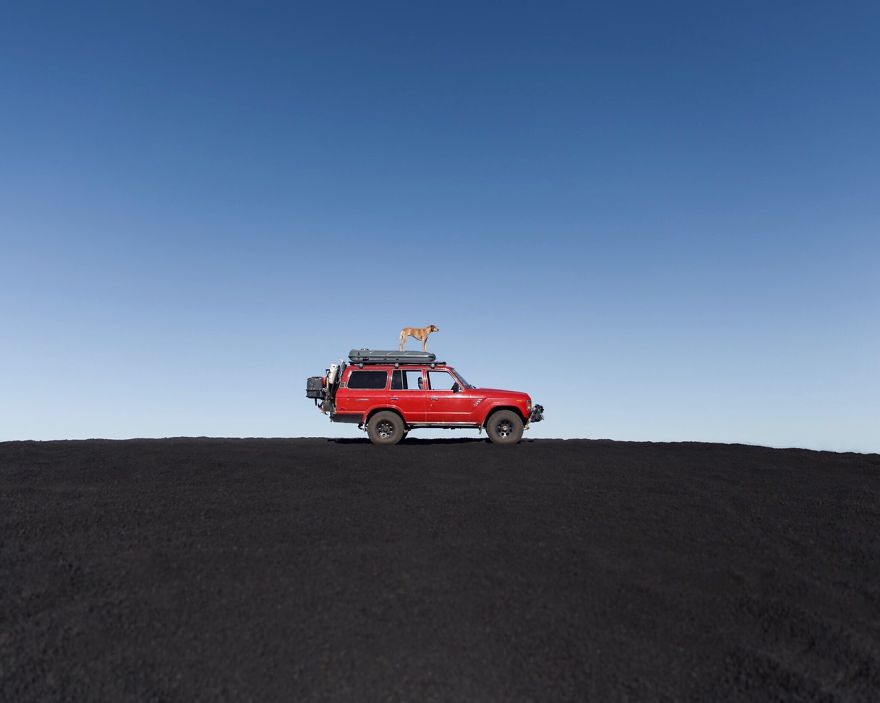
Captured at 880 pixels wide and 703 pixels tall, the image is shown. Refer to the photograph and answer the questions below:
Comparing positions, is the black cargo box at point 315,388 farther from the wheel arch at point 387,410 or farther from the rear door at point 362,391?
the wheel arch at point 387,410

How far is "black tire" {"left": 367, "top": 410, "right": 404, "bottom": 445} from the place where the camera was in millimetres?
17141

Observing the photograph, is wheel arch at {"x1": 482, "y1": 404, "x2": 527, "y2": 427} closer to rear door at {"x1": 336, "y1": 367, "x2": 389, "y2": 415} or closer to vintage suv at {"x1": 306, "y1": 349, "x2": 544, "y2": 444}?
vintage suv at {"x1": 306, "y1": 349, "x2": 544, "y2": 444}

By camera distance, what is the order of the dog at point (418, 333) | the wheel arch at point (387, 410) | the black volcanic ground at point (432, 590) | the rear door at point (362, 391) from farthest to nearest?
the dog at point (418, 333), the wheel arch at point (387, 410), the rear door at point (362, 391), the black volcanic ground at point (432, 590)

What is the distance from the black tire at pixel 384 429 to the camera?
1714 cm

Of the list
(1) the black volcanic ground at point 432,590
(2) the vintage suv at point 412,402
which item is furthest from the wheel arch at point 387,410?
(1) the black volcanic ground at point 432,590

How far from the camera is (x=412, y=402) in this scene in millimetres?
17172

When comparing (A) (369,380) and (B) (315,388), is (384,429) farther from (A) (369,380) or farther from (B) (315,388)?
(B) (315,388)

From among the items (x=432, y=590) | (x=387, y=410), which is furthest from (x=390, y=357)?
(x=432, y=590)

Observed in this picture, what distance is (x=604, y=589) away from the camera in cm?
666

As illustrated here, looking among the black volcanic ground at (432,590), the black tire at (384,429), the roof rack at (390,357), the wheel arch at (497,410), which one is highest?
the roof rack at (390,357)

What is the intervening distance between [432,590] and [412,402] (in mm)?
10768

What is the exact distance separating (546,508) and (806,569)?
3371 mm

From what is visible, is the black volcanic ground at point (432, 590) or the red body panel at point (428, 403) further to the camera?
the red body panel at point (428, 403)

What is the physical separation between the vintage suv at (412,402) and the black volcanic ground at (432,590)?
19.7 ft
